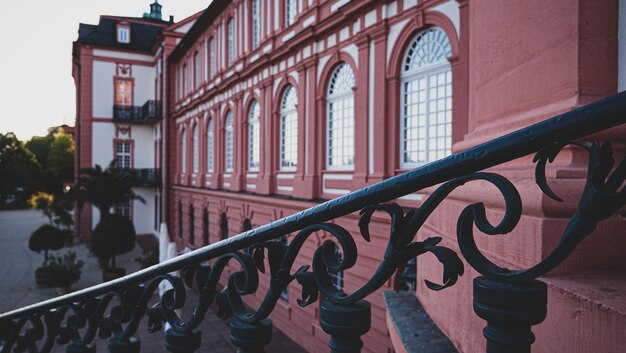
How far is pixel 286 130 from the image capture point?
14172 mm

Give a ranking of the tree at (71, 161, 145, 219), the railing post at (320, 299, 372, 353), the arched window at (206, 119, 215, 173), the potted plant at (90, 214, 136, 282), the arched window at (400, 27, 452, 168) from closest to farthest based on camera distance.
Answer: the railing post at (320, 299, 372, 353) < the arched window at (400, 27, 452, 168) < the potted plant at (90, 214, 136, 282) < the arched window at (206, 119, 215, 173) < the tree at (71, 161, 145, 219)

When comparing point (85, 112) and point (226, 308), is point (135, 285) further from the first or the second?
point (85, 112)

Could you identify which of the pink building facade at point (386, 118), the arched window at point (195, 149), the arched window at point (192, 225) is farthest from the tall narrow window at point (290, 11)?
the arched window at point (192, 225)

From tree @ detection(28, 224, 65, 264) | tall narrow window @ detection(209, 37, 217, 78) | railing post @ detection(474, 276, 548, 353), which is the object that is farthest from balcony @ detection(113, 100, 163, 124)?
railing post @ detection(474, 276, 548, 353)

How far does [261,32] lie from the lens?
1555 centimetres

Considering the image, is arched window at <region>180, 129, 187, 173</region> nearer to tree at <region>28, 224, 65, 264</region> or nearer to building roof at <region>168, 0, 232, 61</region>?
building roof at <region>168, 0, 232, 61</region>

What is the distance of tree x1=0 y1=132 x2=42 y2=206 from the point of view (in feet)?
171

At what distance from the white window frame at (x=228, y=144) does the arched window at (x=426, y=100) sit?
37.2 feet

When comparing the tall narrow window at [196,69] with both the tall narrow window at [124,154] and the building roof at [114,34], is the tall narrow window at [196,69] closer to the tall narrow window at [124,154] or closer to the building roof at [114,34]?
the building roof at [114,34]

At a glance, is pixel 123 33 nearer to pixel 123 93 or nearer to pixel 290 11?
pixel 123 93

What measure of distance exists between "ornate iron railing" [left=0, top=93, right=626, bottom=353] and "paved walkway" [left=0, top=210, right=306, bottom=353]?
1094 cm

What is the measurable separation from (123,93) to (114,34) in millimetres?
4236

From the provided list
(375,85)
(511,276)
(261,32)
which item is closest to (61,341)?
(511,276)

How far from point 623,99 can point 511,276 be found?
411mm
